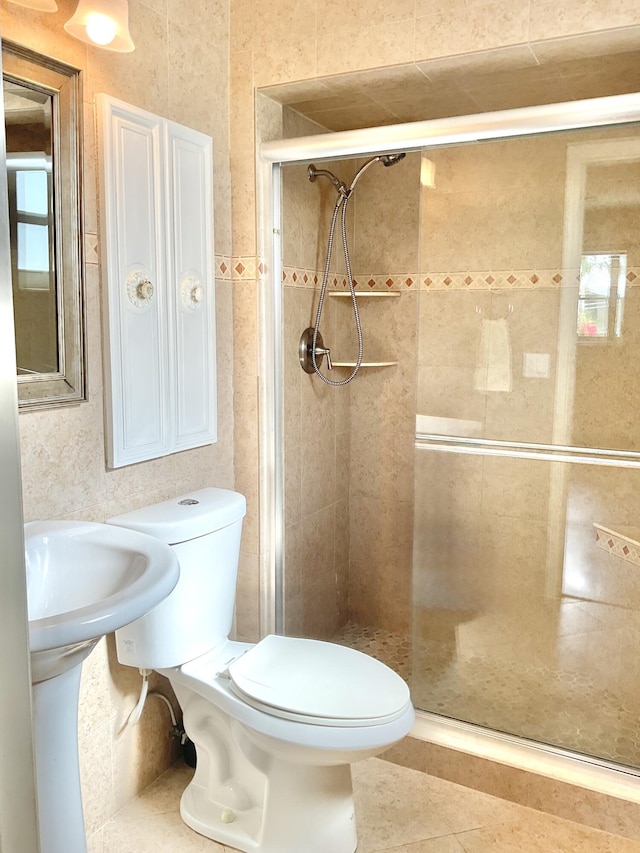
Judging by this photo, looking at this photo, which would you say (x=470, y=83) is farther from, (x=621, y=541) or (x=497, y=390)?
(x=621, y=541)

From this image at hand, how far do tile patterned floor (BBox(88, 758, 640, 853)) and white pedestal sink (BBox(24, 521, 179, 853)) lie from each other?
60 centimetres

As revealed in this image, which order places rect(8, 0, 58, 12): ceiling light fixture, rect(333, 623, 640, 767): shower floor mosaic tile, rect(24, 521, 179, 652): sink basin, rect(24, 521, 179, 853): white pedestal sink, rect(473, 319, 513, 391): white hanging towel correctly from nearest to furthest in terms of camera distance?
rect(24, 521, 179, 853): white pedestal sink < rect(24, 521, 179, 652): sink basin < rect(8, 0, 58, 12): ceiling light fixture < rect(333, 623, 640, 767): shower floor mosaic tile < rect(473, 319, 513, 391): white hanging towel

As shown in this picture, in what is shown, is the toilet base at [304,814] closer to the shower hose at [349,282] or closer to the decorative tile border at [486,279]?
the shower hose at [349,282]

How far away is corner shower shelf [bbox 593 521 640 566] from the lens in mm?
2137

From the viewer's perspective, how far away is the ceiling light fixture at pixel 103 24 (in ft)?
5.25

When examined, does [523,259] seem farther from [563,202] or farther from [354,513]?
[354,513]

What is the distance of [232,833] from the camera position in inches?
75.3

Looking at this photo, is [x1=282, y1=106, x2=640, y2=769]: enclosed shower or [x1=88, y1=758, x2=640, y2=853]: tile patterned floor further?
[x1=282, y1=106, x2=640, y2=769]: enclosed shower

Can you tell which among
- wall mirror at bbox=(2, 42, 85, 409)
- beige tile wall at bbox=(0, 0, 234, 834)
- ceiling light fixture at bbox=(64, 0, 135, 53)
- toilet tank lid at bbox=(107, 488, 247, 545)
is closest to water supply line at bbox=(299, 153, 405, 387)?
beige tile wall at bbox=(0, 0, 234, 834)

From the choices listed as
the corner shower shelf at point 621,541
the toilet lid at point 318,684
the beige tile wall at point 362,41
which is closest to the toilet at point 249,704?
the toilet lid at point 318,684

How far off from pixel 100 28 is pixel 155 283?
603mm

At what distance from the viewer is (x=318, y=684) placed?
178 centimetres

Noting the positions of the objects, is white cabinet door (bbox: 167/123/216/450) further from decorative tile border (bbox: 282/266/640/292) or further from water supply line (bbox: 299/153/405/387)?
water supply line (bbox: 299/153/405/387)

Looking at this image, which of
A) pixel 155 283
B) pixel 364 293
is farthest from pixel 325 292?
pixel 155 283
